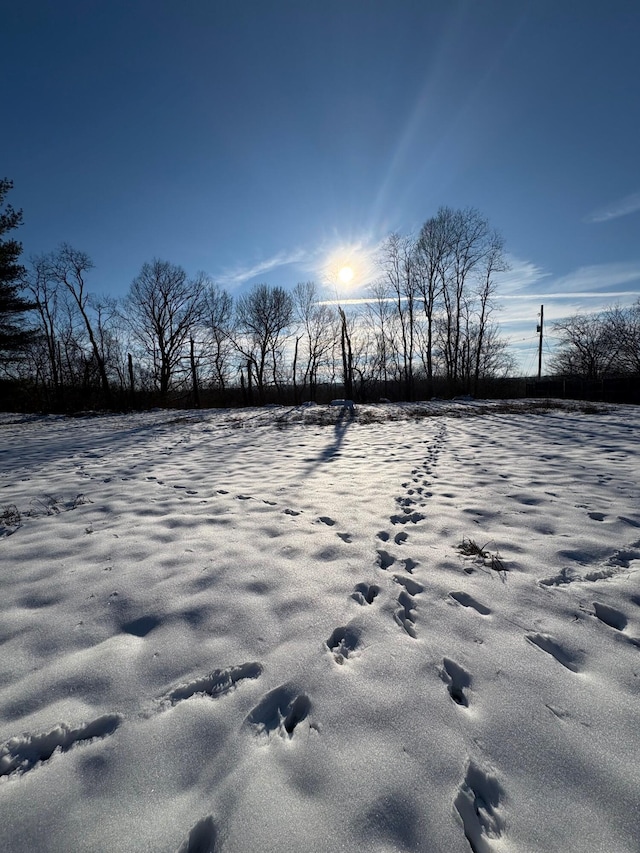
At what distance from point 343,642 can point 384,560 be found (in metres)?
0.91

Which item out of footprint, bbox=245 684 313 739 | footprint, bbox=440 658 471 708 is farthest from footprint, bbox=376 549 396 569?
footprint, bbox=245 684 313 739

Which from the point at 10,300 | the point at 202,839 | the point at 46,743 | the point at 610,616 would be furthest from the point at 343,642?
the point at 10,300

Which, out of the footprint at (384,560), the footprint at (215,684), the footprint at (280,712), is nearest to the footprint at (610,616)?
the footprint at (384,560)

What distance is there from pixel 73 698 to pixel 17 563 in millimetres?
1745

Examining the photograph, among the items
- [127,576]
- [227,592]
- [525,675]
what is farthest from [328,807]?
[127,576]

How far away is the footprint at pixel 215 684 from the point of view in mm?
1546

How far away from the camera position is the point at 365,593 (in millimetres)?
2289

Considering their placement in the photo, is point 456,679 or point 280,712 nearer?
point 280,712

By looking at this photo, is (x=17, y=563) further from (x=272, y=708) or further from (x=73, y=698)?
(x=272, y=708)

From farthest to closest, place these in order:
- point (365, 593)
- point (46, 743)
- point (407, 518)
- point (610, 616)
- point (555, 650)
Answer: point (407, 518) → point (365, 593) → point (610, 616) → point (555, 650) → point (46, 743)

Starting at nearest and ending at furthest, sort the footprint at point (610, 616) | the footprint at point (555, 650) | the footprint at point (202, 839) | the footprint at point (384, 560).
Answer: the footprint at point (202, 839)
the footprint at point (555, 650)
the footprint at point (610, 616)
the footprint at point (384, 560)

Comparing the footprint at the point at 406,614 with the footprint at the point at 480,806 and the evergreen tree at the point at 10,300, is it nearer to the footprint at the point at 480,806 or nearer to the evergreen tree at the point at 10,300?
the footprint at the point at 480,806

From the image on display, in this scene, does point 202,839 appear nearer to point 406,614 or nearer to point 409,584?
point 406,614

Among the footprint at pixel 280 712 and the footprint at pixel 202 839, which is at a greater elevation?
the footprint at pixel 202 839
